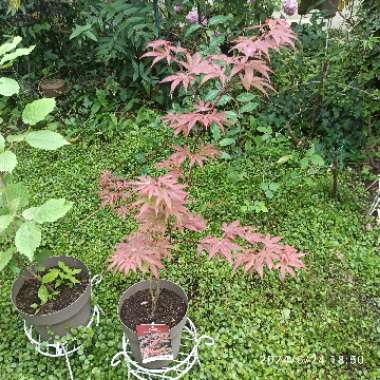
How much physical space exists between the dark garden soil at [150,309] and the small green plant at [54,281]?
1.04ft

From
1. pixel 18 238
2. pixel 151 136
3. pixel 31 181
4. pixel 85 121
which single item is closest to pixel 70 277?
pixel 18 238

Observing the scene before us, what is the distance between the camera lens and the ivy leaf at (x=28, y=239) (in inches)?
65.7

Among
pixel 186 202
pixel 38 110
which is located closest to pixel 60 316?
pixel 186 202

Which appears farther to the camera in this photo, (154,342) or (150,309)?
(150,309)

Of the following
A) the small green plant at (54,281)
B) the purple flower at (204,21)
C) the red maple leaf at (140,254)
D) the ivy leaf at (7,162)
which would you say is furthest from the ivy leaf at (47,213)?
the purple flower at (204,21)

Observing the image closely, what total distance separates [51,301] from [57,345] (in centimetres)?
23

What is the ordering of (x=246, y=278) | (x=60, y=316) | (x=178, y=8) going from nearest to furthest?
1. (x=60, y=316)
2. (x=246, y=278)
3. (x=178, y=8)

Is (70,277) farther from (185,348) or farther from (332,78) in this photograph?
(332,78)

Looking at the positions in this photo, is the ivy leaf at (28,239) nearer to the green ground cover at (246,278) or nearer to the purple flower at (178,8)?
the green ground cover at (246,278)

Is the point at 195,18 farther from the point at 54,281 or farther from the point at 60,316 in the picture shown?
the point at 60,316

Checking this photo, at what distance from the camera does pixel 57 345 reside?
2.35 metres

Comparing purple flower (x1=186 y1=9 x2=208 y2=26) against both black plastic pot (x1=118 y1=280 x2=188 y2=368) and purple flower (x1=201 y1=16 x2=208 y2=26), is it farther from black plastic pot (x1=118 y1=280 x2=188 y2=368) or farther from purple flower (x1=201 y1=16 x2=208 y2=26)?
black plastic pot (x1=118 y1=280 x2=188 y2=368)

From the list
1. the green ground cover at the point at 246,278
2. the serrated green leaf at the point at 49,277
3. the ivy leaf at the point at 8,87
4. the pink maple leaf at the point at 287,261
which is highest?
the ivy leaf at the point at 8,87

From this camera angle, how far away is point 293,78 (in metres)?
3.85
